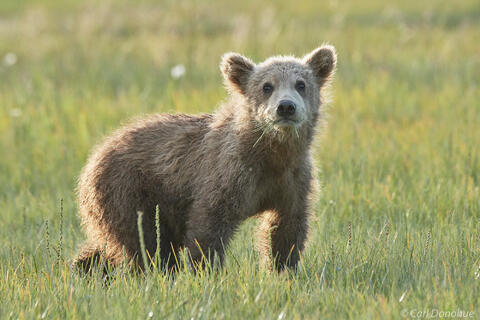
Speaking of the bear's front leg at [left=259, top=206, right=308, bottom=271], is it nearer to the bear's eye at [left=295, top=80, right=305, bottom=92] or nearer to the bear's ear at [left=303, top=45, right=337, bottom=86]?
the bear's eye at [left=295, top=80, right=305, bottom=92]

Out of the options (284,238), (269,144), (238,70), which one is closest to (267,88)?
(238,70)

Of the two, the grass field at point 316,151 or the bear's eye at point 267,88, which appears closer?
the grass field at point 316,151

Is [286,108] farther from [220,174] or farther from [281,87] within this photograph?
[220,174]

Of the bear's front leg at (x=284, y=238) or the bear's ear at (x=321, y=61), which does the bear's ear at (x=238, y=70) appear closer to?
the bear's ear at (x=321, y=61)

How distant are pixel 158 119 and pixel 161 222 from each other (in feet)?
2.98

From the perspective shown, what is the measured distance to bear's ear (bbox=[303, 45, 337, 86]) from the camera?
653cm

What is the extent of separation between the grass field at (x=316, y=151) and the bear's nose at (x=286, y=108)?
0.97m

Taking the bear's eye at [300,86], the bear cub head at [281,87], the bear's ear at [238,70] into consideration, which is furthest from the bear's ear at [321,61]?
the bear's ear at [238,70]

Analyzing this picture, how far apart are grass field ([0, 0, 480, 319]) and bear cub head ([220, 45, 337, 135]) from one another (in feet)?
3.05

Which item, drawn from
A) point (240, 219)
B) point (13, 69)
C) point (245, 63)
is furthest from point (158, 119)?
point (13, 69)

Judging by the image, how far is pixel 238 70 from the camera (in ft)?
21.2

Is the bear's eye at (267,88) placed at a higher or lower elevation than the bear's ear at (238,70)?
lower

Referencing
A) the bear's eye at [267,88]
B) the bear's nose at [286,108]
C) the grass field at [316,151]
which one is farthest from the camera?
the bear's eye at [267,88]

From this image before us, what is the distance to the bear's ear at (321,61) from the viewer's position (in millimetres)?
6527
